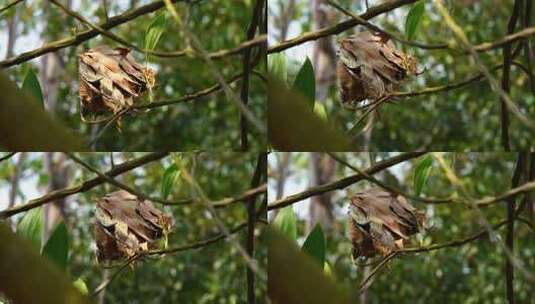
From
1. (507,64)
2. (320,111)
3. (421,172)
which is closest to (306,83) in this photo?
(320,111)

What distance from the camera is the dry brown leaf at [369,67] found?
1.70m

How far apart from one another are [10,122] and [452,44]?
2.86 feet

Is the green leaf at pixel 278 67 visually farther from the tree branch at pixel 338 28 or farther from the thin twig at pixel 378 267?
the thin twig at pixel 378 267

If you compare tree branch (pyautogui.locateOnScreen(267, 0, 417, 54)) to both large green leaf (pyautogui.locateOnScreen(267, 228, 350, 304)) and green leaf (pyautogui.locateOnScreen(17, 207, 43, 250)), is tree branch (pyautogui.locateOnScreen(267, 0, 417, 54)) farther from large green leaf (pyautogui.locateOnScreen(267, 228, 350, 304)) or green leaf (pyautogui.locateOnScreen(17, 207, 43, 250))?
green leaf (pyautogui.locateOnScreen(17, 207, 43, 250))

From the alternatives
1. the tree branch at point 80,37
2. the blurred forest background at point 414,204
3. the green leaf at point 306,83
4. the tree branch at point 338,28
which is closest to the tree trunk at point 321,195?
the blurred forest background at point 414,204

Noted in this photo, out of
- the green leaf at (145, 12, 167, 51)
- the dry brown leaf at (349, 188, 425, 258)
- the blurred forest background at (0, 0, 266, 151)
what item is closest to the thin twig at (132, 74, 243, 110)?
the blurred forest background at (0, 0, 266, 151)

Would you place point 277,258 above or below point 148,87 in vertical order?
below

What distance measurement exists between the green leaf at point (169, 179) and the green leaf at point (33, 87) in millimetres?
287

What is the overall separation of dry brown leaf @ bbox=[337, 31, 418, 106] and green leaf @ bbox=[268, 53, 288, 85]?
10cm

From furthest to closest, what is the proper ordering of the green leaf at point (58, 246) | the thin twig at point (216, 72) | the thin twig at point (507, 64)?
the green leaf at point (58, 246), the thin twig at point (507, 64), the thin twig at point (216, 72)

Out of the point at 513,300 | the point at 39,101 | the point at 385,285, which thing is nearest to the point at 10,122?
the point at 39,101

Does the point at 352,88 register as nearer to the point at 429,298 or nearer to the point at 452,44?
the point at 452,44

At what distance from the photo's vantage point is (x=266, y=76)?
172 centimetres

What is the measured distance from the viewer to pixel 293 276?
1.71 metres
